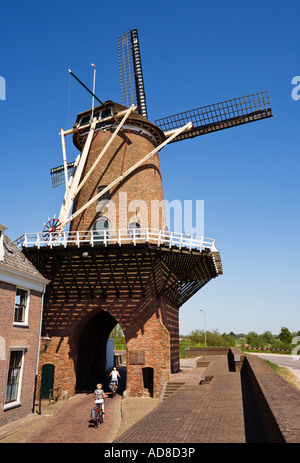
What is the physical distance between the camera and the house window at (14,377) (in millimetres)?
14570

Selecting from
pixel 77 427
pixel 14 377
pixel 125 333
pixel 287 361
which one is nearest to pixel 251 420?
pixel 77 427

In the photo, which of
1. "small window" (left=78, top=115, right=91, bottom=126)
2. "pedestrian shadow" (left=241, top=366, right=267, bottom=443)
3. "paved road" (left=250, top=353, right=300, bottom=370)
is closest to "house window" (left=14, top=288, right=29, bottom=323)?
"pedestrian shadow" (left=241, top=366, right=267, bottom=443)

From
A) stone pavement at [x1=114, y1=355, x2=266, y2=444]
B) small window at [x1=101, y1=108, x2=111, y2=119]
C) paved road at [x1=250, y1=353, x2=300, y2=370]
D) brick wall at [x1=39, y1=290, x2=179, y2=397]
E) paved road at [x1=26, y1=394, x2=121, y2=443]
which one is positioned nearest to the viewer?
stone pavement at [x1=114, y1=355, x2=266, y2=444]

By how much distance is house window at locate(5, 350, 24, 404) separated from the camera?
47.8 ft

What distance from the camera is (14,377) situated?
49.4ft

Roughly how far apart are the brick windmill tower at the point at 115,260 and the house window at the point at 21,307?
3486 mm

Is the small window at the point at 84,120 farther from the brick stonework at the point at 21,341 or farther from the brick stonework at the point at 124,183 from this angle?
the brick stonework at the point at 21,341

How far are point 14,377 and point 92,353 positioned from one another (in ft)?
36.8

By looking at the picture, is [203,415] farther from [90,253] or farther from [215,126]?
[215,126]

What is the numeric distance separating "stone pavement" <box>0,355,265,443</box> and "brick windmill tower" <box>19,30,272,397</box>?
2.70 metres

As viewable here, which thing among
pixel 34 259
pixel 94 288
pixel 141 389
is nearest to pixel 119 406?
pixel 141 389

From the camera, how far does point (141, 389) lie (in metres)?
19.4

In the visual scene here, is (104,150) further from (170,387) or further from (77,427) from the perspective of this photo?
(77,427)

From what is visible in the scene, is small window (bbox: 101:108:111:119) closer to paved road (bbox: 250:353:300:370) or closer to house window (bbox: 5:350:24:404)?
house window (bbox: 5:350:24:404)
